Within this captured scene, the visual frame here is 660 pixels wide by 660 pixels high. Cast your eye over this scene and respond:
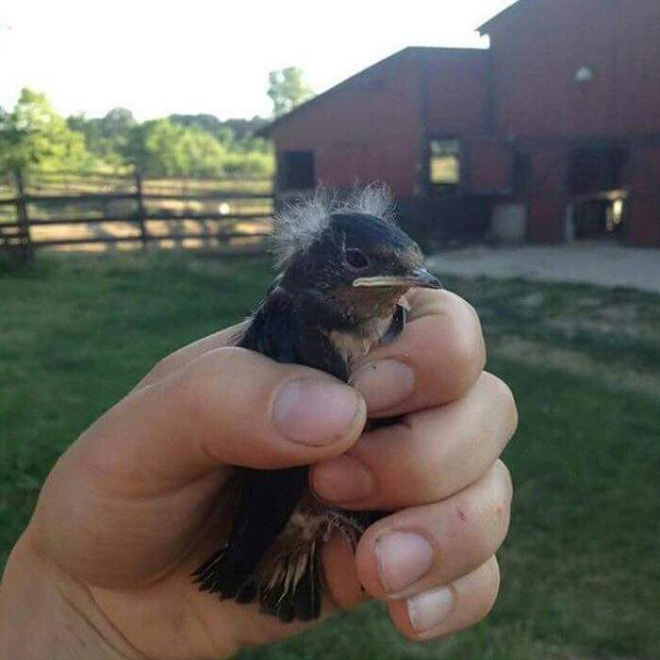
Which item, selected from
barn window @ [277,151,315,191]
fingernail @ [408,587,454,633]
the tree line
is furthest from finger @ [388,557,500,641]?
the tree line

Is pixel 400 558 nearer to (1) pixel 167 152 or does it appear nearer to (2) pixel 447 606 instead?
(2) pixel 447 606

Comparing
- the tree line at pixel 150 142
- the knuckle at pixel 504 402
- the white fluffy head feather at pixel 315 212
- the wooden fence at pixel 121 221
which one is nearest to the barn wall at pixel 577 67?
the wooden fence at pixel 121 221

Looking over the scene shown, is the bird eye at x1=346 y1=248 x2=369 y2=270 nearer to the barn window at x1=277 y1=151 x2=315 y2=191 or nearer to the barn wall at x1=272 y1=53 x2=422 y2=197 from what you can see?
the barn wall at x1=272 y1=53 x2=422 y2=197

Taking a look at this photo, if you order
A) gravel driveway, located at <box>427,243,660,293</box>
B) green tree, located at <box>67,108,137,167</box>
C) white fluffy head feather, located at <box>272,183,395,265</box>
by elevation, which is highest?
green tree, located at <box>67,108,137,167</box>

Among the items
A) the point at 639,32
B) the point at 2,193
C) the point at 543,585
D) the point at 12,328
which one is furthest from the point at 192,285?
the point at 639,32

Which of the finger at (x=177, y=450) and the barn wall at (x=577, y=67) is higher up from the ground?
the barn wall at (x=577, y=67)

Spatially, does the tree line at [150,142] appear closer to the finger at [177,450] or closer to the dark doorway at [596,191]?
the dark doorway at [596,191]
